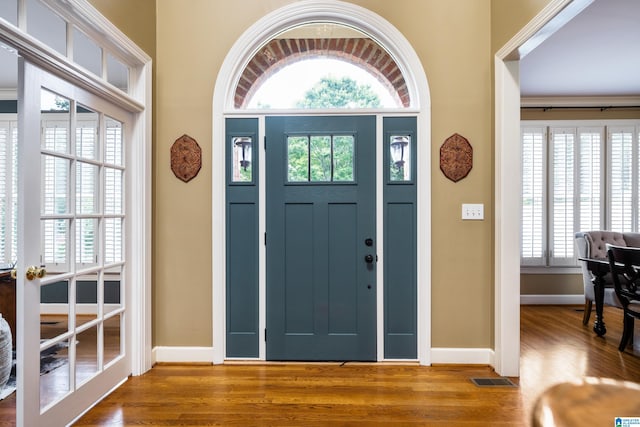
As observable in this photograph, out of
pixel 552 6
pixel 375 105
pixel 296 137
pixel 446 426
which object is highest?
pixel 552 6

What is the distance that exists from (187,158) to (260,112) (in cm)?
70

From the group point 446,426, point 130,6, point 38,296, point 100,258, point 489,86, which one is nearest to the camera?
point 38,296

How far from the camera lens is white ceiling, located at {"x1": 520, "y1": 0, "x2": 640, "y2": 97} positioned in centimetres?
311

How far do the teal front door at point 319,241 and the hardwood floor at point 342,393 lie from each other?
0.73 ft

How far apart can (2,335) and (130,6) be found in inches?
96.7

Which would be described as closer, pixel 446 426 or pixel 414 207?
pixel 446 426

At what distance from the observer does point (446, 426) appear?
204 cm

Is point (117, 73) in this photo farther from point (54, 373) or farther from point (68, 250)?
point (54, 373)

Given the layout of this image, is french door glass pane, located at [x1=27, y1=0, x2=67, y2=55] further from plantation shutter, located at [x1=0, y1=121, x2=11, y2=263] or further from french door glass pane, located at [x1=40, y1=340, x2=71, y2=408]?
plantation shutter, located at [x1=0, y1=121, x2=11, y2=263]

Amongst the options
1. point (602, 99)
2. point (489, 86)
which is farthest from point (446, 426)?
point (602, 99)

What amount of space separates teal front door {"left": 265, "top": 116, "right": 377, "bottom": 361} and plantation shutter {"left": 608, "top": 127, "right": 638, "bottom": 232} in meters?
4.15

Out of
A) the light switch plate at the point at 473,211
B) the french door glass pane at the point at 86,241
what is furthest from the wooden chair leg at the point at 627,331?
the french door glass pane at the point at 86,241

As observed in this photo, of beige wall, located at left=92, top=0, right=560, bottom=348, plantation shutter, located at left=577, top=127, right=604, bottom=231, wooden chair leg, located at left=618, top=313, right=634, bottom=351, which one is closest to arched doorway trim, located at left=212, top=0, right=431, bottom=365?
beige wall, located at left=92, top=0, right=560, bottom=348

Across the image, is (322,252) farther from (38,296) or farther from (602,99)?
(602,99)
